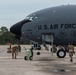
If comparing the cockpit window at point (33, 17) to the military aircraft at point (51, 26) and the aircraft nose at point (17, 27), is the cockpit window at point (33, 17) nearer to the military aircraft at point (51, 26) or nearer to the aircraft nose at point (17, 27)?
the military aircraft at point (51, 26)

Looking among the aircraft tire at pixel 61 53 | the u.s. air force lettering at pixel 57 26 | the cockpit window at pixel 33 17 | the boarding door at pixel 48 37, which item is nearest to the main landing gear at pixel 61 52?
the aircraft tire at pixel 61 53

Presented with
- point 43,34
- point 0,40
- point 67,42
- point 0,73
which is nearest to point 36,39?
point 43,34

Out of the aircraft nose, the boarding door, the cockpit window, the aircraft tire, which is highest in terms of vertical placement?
the cockpit window

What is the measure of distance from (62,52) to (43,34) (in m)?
2.44

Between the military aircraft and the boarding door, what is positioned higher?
the military aircraft

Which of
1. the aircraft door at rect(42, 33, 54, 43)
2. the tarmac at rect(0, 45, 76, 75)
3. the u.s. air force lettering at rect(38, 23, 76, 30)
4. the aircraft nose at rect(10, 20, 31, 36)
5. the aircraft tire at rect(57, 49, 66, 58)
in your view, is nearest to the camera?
the tarmac at rect(0, 45, 76, 75)

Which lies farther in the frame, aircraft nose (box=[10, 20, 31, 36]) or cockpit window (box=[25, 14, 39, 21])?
cockpit window (box=[25, 14, 39, 21])

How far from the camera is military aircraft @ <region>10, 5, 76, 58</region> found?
26641mm

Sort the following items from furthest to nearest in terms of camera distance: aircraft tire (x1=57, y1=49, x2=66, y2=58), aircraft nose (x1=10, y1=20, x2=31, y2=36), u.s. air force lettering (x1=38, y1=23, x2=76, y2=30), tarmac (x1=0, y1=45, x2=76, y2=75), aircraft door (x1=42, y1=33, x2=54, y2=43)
A: aircraft tire (x1=57, y1=49, x2=66, y2=58)
aircraft door (x1=42, y1=33, x2=54, y2=43)
aircraft nose (x1=10, y1=20, x2=31, y2=36)
u.s. air force lettering (x1=38, y1=23, x2=76, y2=30)
tarmac (x1=0, y1=45, x2=76, y2=75)

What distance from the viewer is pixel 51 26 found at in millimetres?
26938

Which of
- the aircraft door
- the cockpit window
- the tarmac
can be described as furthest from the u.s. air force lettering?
the tarmac

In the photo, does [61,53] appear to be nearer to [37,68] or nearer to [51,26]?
[51,26]

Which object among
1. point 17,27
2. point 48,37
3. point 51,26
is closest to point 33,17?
point 17,27

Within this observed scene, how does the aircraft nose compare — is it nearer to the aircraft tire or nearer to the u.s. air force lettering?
the u.s. air force lettering
